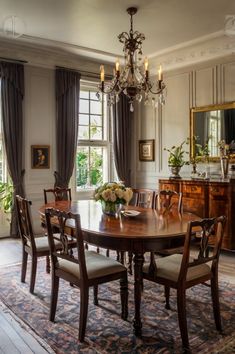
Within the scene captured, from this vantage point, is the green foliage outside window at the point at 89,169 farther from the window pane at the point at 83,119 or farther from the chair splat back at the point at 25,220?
the chair splat back at the point at 25,220

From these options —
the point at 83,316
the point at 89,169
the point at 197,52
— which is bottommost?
the point at 83,316

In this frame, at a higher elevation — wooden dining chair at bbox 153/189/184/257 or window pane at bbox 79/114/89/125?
window pane at bbox 79/114/89/125

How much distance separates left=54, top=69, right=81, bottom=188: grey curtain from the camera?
5.80 meters

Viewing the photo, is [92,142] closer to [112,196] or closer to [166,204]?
[166,204]

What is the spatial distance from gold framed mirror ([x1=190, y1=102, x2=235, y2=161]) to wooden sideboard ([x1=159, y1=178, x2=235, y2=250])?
738mm

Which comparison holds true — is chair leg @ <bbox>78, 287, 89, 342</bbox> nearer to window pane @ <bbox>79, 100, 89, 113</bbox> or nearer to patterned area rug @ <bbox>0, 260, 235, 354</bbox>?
patterned area rug @ <bbox>0, 260, 235, 354</bbox>

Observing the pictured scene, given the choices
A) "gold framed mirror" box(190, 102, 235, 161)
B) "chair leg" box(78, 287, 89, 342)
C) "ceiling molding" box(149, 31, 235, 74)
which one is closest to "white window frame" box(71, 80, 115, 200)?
"ceiling molding" box(149, 31, 235, 74)

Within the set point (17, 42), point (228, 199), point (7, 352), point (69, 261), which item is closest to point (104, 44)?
point (17, 42)

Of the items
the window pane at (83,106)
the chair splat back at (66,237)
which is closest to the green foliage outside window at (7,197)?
the window pane at (83,106)

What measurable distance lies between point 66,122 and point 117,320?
12.7 ft

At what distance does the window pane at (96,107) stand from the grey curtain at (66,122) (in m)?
0.55

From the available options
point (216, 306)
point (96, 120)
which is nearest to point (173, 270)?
point (216, 306)

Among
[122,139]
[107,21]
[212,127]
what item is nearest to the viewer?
[107,21]

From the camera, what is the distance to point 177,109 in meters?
6.05
